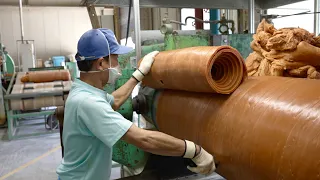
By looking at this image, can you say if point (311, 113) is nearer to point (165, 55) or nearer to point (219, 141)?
point (219, 141)

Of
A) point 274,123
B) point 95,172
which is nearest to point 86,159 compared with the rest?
point 95,172

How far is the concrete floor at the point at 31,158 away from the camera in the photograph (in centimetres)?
323

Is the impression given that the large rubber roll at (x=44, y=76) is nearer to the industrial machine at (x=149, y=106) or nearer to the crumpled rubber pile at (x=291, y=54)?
the industrial machine at (x=149, y=106)

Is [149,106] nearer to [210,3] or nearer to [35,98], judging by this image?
[210,3]

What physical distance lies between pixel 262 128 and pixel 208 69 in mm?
317

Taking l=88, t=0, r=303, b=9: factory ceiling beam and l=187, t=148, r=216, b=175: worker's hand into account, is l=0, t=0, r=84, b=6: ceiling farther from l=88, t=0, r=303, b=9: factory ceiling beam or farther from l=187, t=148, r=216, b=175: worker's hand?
l=187, t=148, r=216, b=175: worker's hand

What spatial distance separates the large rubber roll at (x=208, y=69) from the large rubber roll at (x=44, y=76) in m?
4.22

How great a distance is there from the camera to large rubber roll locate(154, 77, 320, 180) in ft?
2.66

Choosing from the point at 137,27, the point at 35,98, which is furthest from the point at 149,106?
the point at 35,98

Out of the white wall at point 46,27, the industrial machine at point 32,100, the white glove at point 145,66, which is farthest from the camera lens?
the white wall at point 46,27

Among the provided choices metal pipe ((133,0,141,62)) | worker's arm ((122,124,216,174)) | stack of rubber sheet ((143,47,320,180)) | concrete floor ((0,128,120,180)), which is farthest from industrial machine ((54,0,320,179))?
concrete floor ((0,128,120,180))

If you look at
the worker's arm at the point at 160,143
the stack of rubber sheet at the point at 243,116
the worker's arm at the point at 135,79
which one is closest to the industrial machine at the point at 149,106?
the worker's arm at the point at 135,79

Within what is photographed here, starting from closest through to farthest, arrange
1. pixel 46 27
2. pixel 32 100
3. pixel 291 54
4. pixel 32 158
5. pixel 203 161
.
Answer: pixel 203 161
pixel 291 54
pixel 32 158
pixel 32 100
pixel 46 27

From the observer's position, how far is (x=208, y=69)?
113 centimetres
